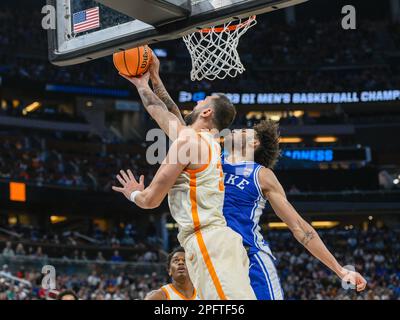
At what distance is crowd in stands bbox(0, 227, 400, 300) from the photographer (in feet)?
57.6

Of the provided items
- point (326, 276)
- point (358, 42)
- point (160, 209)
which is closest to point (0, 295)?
point (326, 276)

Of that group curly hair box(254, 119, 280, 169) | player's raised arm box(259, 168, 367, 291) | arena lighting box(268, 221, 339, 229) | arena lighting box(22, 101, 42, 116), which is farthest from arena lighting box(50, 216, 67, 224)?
player's raised arm box(259, 168, 367, 291)

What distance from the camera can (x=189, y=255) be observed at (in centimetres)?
440

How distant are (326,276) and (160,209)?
844 cm

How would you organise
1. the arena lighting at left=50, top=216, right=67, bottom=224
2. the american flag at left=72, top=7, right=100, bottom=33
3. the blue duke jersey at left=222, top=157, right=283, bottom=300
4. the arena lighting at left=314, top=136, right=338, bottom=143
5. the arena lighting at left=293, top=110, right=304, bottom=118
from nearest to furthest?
1. the blue duke jersey at left=222, top=157, right=283, bottom=300
2. the american flag at left=72, top=7, right=100, bottom=33
3. the arena lighting at left=50, top=216, right=67, bottom=224
4. the arena lighting at left=314, top=136, right=338, bottom=143
5. the arena lighting at left=293, top=110, right=304, bottom=118

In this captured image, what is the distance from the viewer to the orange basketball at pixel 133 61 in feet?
16.9

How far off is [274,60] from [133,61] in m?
31.1

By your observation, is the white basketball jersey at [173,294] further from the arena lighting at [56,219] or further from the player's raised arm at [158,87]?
the arena lighting at [56,219]

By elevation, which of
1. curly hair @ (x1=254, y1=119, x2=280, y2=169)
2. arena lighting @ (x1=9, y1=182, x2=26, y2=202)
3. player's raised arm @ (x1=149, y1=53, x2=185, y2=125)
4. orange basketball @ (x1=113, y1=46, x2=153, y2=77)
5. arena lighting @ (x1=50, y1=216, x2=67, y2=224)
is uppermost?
orange basketball @ (x1=113, y1=46, x2=153, y2=77)

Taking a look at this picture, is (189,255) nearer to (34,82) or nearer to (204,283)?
(204,283)

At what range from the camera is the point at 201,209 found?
4.40 metres

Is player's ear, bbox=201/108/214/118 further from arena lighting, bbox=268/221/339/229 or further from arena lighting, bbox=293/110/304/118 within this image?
arena lighting, bbox=293/110/304/118

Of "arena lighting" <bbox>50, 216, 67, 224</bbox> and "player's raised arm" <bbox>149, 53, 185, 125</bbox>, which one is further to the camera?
"arena lighting" <bbox>50, 216, 67, 224</bbox>

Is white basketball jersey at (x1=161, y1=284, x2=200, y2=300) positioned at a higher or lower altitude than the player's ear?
lower
